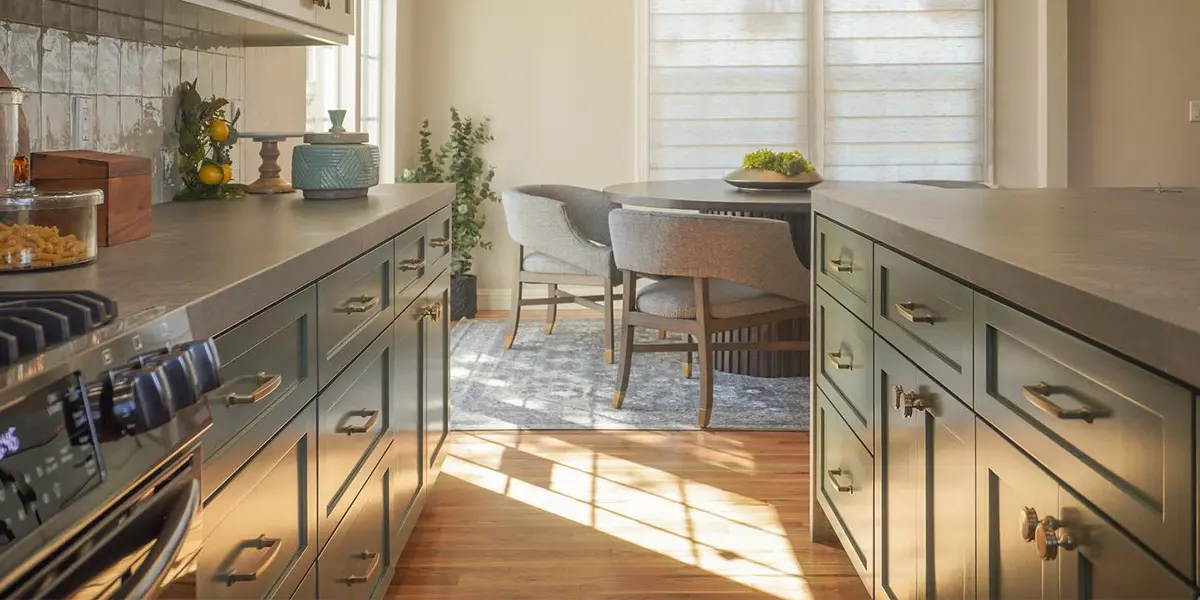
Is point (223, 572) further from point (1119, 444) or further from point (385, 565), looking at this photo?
point (385, 565)

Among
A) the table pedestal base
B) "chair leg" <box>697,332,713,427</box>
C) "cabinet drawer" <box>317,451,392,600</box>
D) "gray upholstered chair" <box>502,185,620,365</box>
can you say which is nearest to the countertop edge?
"cabinet drawer" <box>317,451,392,600</box>

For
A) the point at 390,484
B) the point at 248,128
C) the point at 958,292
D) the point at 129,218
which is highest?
the point at 248,128

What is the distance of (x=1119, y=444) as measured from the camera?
998 mm

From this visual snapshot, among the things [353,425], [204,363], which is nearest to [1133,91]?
[353,425]

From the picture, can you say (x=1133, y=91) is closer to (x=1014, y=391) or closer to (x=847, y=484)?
(x=847, y=484)

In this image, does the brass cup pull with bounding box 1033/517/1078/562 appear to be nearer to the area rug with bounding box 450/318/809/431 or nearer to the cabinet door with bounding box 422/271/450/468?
the cabinet door with bounding box 422/271/450/468

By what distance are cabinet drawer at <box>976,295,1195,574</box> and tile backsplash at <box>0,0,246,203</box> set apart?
1.55 metres

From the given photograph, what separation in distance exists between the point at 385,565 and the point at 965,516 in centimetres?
119

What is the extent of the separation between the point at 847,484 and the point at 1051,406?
120 centimetres

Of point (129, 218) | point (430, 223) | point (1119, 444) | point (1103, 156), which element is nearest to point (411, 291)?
point (430, 223)

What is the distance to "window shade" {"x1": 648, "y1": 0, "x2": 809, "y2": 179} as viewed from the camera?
6.43 meters

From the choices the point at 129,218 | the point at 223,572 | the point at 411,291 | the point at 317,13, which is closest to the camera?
the point at 223,572

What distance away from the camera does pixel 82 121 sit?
6.98ft

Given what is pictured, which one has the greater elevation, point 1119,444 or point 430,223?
point 430,223
